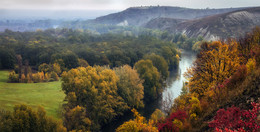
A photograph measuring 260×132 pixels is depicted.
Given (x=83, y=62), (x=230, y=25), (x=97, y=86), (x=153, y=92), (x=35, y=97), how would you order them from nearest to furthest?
(x=35, y=97)
(x=97, y=86)
(x=153, y=92)
(x=83, y=62)
(x=230, y=25)

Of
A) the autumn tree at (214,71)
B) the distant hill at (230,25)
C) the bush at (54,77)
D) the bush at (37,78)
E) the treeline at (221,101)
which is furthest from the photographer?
the distant hill at (230,25)

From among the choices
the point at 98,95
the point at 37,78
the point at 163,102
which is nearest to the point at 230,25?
the point at 37,78

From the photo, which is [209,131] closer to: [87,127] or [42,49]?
→ [87,127]

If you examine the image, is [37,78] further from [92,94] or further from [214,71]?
[214,71]

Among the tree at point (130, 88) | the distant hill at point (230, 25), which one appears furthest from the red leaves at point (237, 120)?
the distant hill at point (230, 25)

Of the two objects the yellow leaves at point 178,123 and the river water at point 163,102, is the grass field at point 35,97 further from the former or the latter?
the yellow leaves at point 178,123
